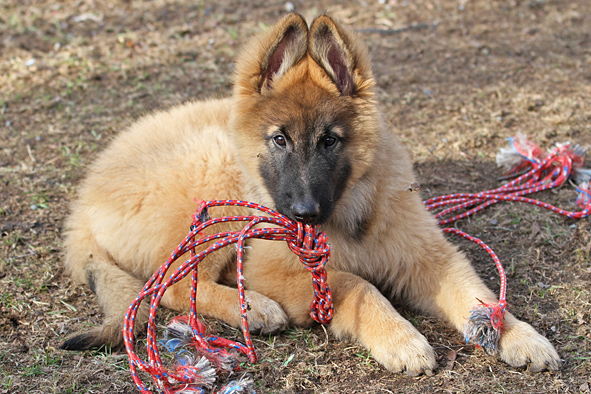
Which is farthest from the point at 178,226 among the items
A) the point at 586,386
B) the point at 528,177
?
the point at 528,177

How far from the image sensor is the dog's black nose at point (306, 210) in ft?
7.55

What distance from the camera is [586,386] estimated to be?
219 cm

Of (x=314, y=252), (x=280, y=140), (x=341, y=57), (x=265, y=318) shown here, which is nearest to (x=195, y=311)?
(x=265, y=318)

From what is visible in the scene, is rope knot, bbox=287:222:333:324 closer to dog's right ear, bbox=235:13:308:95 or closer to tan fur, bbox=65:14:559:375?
tan fur, bbox=65:14:559:375

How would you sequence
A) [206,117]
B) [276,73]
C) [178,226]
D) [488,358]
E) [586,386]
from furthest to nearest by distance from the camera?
[206,117]
[178,226]
[276,73]
[488,358]
[586,386]

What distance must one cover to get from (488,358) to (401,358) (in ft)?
1.34

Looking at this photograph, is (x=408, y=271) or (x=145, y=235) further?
(x=145, y=235)

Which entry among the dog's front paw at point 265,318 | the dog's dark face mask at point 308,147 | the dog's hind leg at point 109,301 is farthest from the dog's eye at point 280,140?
the dog's hind leg at point 109,301

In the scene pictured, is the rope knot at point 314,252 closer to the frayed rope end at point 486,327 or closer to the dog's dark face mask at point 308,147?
the dog's dark face mask at point 308,147

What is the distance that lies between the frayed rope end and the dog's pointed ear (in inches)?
47.2

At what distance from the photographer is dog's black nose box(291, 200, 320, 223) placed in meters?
2.30

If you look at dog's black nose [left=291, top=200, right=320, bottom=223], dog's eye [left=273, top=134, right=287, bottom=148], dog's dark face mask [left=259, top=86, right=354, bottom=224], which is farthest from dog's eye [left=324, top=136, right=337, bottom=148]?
dog's black nose [left=291, top=200, right=320, bottom=223]

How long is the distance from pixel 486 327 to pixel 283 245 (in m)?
1.07

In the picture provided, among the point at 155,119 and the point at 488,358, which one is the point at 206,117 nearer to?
the point at 155,119
